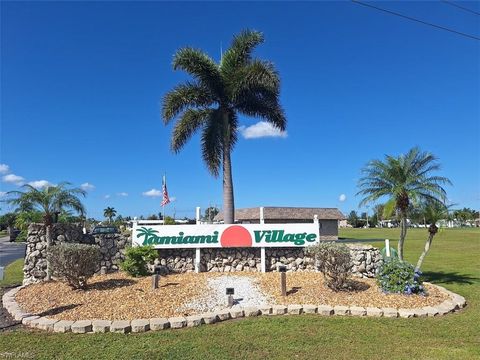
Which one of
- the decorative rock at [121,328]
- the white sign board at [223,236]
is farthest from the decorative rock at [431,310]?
the decorative rock at [121,328]

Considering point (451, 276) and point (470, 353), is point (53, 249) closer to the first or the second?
point (470, 353)

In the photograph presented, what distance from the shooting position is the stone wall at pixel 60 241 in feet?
37.3

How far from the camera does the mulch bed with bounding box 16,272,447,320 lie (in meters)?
7.55

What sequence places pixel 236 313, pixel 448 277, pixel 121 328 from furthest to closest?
1. pixel 448 277
2. pixel 236 313
3. pixel 121 328

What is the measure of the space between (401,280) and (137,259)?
7.10m

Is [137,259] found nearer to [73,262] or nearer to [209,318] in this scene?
[73,262]

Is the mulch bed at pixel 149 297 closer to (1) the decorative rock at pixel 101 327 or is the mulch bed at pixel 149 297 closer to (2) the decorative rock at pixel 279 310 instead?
(1) the decorative rock at pixel 101 327

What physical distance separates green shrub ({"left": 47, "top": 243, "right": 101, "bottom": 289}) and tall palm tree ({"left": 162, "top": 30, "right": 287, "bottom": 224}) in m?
6.21

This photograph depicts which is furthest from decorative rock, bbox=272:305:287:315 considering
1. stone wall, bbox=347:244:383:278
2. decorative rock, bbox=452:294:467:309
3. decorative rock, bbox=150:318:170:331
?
stone wall, bbox=347:244:383:278

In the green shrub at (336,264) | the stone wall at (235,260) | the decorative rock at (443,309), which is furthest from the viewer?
the stone wall at (235,260)

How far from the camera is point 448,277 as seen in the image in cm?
1245

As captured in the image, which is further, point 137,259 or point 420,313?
point 137,259

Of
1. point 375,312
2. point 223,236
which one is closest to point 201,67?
point 223,236

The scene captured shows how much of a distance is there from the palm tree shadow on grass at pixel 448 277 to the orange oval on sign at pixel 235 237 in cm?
597
